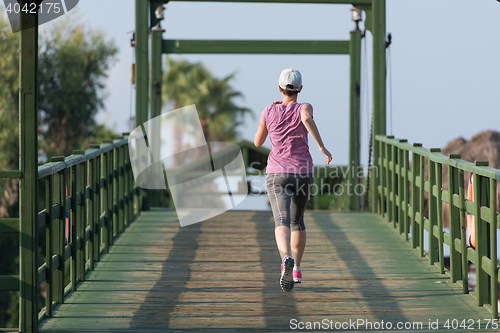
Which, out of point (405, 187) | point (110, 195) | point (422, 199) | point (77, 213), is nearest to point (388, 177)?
point (405, 187)

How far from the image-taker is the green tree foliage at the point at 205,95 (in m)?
43.2

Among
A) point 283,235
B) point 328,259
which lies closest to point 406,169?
point 328,259

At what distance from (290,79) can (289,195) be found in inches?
33.7

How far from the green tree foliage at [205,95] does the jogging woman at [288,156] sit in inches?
1497

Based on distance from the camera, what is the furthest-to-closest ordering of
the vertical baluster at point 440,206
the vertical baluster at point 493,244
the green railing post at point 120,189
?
the green railing post at point 120,189 < the vertical baluster at point 440,206 < the vertical baluster at point 493,244

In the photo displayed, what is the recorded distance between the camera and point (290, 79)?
4.92 metres

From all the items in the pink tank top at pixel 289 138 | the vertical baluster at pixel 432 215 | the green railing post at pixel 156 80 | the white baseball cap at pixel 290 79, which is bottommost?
the vertical baluster at pixel 432 215

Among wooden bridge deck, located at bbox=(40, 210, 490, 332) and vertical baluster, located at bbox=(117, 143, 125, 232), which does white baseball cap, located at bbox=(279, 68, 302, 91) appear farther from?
vertical baluster, located at bbox=(117, 143, 125, 232)

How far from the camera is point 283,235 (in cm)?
502

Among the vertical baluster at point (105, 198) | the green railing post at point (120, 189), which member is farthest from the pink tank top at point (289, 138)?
the green railing post at point (120, 189)

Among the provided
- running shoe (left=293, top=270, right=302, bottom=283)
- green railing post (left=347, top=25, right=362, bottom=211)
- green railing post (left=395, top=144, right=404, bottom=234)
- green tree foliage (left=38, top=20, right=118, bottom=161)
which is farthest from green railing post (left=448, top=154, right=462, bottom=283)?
green tree foliage (left=38, top=20, right=118, bottom=161)

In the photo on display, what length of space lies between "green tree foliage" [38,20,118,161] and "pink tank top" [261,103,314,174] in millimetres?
26677

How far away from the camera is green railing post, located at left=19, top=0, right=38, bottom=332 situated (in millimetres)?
4289

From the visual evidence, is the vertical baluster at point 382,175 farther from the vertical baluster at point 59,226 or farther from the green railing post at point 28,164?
the green railing post at point 28,164
